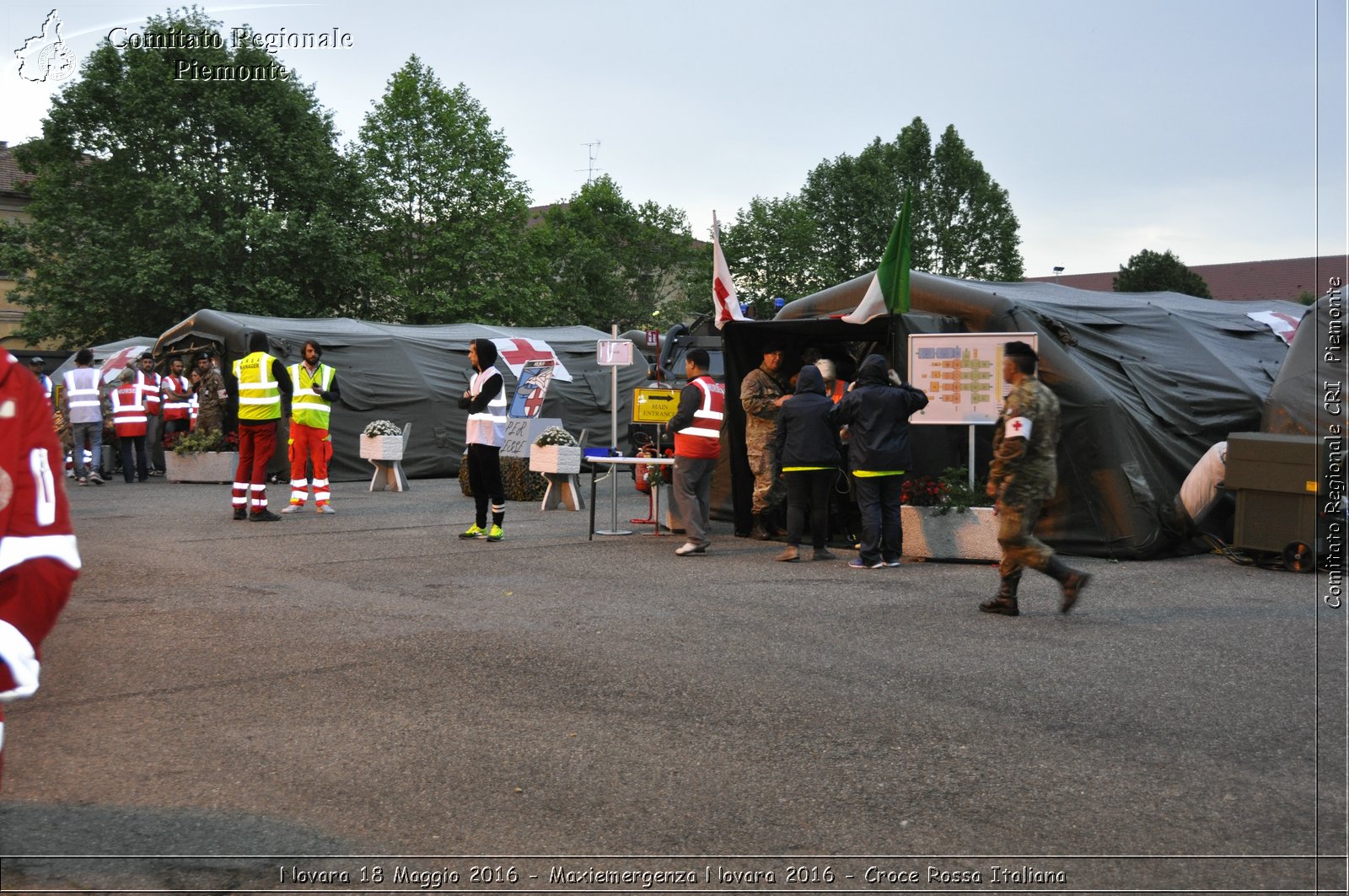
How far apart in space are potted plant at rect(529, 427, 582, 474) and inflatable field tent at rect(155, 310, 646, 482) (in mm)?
4864

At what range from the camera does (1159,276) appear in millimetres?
58844

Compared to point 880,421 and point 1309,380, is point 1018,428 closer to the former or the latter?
point 880,421

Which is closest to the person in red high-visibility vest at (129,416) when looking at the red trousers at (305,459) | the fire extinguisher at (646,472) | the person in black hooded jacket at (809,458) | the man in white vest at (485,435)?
the red trousers at (305,459)

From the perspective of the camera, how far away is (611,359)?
1788 cm

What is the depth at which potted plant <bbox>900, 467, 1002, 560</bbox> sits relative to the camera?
11.9 metres

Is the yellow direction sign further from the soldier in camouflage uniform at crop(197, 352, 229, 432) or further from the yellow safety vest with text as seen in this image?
the soldier in camouflage uniform at crop(197, 352, 229, 432)

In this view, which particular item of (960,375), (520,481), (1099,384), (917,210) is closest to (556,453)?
(520,481)

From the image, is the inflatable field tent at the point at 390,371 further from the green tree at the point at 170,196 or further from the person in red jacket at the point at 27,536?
the person in red jacket at the point at 27,536

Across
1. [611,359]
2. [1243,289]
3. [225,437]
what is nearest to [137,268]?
[225,437]

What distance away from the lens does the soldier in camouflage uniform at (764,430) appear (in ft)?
43.6

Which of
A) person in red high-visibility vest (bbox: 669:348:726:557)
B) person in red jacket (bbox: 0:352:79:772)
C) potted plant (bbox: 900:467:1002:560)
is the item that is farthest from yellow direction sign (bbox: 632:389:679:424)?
person in red jacket (bbox: 0:352:79:772)

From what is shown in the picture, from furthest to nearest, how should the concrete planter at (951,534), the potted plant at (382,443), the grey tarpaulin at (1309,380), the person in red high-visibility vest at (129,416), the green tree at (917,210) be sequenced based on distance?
the green tree at (917,210)
the person in red high-visibility vest at (129,416)
the potted plant at (382,443)
the grey tarpaulin at (1309,380)
the concrete planter at (951,534)

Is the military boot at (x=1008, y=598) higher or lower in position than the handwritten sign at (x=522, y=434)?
lower

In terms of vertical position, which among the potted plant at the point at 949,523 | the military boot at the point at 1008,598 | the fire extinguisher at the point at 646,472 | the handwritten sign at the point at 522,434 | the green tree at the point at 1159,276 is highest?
the green tree at the point at 1159,276
